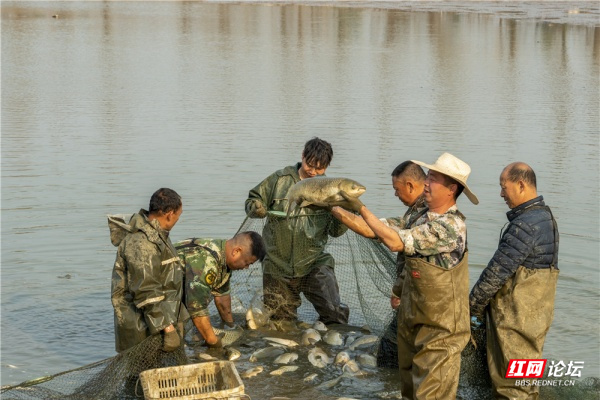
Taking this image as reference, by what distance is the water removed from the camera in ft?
31.3

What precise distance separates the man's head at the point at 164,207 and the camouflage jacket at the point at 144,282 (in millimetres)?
58

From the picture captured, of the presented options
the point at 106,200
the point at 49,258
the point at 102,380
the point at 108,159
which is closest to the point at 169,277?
the point at 102,380

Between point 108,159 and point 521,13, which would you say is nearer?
point 108,159

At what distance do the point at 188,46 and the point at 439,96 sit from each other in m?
12.0

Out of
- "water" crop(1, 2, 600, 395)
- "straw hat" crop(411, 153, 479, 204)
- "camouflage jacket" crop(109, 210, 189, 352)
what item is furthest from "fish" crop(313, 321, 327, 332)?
"straw hat" crop(411, 153, 479, 204)

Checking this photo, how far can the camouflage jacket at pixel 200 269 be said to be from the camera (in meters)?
7.10

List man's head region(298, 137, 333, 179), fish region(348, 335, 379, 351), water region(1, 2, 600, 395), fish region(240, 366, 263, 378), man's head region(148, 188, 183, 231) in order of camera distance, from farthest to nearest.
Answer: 1. water region(1, 2, 600, 395)
2. fish region(348, 335, 379, 351)
3. man's head region(298, 137, 333, 179)
4. fish region(240, 366, 263, 378)
5. man's head region(148, 188, 183, 231)

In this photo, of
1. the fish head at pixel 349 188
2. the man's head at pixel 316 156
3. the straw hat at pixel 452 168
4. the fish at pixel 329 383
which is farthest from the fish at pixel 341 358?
the straw hat at pixel 452 168

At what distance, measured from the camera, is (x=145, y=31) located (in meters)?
34.8

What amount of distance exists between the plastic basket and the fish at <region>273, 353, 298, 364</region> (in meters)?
1.22

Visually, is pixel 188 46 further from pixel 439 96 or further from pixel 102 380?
pixel 102 380

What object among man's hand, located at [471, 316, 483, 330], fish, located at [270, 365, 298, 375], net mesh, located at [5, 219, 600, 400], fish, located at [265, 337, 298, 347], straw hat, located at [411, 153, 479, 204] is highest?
straw hat, located at [411, 153, 479, 204]

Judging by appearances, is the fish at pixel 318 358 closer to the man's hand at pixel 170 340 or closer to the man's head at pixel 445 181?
the man's hand at pixel 170 340

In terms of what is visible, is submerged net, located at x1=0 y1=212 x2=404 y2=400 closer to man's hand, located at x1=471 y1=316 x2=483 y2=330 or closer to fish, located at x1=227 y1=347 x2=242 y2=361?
fish, located at x1=227 y1=347 x2=242 y2=361
